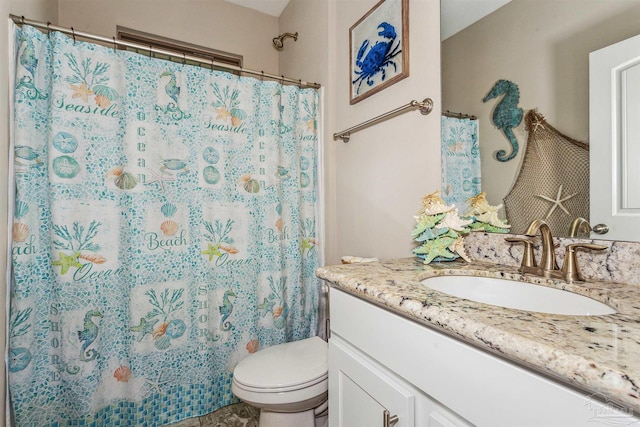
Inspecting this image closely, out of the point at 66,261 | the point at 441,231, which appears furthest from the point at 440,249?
the point at 66,261

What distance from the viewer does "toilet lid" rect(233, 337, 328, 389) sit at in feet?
3.90

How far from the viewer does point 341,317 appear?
915 mm

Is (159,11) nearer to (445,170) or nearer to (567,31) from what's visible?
(445,170)

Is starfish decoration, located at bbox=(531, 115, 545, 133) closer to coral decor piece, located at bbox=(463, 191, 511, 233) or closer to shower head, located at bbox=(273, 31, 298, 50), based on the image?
coral decor piece, located at bbox=(463, 191, 511, 233)

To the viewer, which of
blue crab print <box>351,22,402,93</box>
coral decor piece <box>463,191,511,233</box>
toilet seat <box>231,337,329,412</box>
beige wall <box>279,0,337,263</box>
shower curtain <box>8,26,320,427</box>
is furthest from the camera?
beige wall <box>279,0,337,263</box>

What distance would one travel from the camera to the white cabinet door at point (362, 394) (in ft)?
2.24

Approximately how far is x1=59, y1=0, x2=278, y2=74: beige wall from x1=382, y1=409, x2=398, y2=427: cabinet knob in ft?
8.13

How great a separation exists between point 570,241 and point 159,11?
8.60 ft

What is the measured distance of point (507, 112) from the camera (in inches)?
39.4

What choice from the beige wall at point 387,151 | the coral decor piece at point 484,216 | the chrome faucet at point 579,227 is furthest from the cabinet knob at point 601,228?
the beige wall at point 387,151

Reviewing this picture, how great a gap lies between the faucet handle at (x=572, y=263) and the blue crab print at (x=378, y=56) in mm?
979

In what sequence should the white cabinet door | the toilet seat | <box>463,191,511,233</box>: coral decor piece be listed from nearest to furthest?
the white cabinet door, <box>463,191,511,233</box>: coral decor piece, the toilet seat

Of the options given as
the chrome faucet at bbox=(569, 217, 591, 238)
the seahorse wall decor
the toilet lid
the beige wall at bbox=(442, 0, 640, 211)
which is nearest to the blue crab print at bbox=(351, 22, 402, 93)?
the beige wall at bbox=(442, 0, 640, 211)

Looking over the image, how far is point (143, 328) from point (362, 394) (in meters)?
1.17
